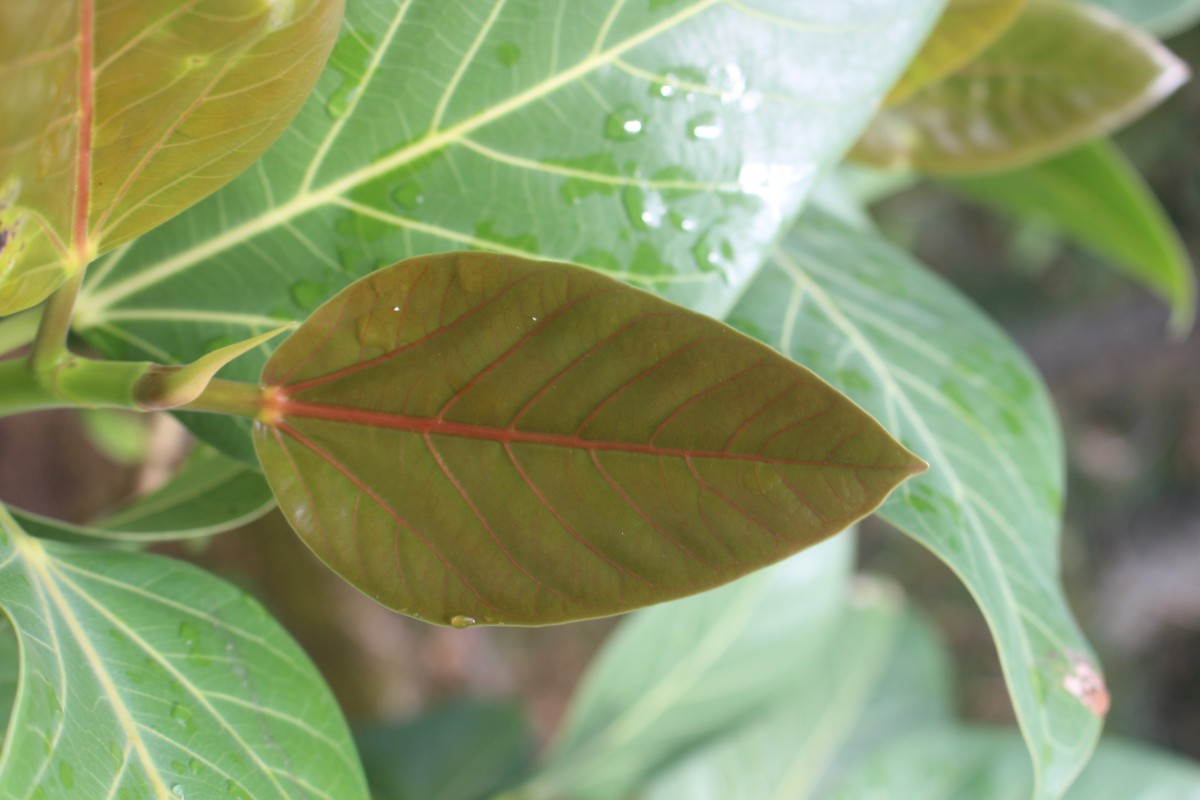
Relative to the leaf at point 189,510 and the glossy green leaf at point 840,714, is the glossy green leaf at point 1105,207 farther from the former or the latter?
the leaf at point 189,510

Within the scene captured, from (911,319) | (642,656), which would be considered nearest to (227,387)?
(911,319)

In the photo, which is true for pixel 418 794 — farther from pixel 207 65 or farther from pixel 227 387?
pixel 207 65

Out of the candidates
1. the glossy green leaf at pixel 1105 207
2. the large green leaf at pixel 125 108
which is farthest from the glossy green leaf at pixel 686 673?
the large green leaf at pixel 125 108

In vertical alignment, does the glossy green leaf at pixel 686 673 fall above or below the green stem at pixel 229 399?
below

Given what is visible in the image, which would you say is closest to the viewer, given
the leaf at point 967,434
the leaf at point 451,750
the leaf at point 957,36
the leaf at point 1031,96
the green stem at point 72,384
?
the green stem at point 72,384

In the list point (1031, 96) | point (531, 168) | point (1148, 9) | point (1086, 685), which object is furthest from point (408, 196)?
→ point (1148, 9)

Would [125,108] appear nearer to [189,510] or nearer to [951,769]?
[189,510]
